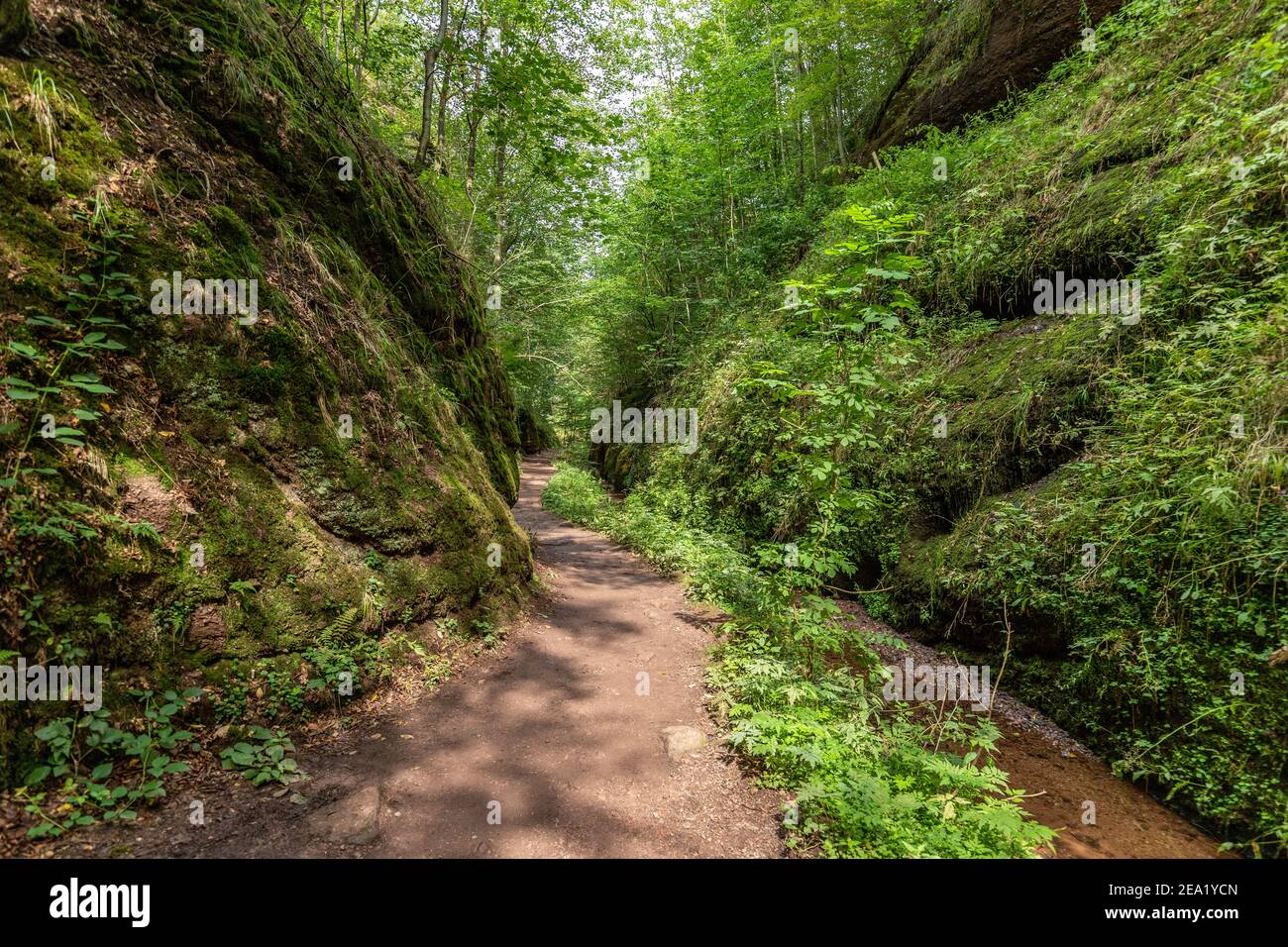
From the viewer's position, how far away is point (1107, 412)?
5.61 m

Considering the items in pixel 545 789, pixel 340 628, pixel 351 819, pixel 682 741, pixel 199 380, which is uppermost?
pixel 199 380

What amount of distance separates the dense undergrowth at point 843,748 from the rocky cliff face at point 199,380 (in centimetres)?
330

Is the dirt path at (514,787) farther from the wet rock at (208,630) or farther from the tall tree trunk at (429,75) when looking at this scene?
the tall tree trunk at (429,75)

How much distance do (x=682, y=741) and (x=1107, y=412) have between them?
6017 mm

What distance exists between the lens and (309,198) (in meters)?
6.25

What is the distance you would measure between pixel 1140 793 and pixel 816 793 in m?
3.02

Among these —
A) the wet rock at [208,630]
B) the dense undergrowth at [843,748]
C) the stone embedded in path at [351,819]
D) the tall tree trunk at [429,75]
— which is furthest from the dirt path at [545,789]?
the tall tree trunk at [429,75]

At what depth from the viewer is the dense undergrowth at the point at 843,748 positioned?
320 cm

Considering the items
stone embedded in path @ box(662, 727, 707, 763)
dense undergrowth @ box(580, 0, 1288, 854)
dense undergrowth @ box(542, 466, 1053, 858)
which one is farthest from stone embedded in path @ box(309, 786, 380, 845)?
dense undergrowth @ box(580, 0, 1288, 854)

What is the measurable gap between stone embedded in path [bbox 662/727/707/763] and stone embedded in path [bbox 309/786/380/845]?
2280mm

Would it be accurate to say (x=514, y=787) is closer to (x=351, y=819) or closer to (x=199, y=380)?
(x=351, y=819)

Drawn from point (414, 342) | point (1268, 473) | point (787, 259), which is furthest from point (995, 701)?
point (787, 259)

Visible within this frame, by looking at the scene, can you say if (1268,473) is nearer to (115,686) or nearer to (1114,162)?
(1114,162)

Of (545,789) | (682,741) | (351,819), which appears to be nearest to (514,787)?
(545,789)
